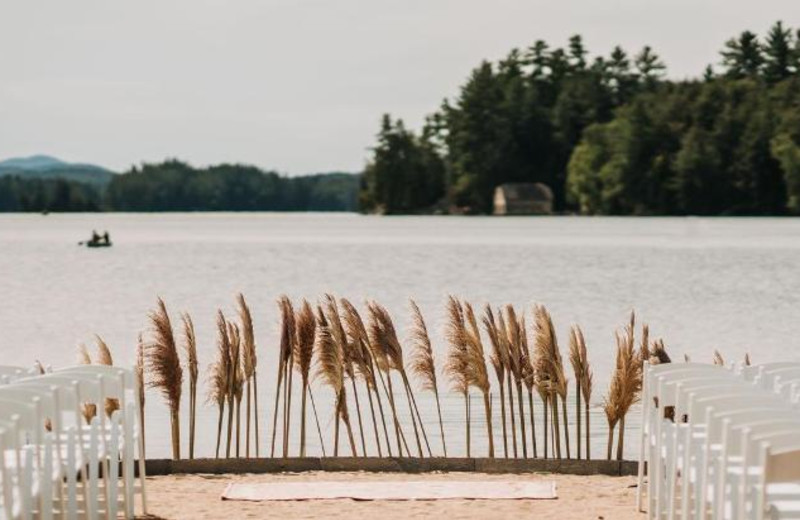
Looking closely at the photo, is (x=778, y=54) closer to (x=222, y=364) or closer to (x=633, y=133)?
(x=633, y=133)

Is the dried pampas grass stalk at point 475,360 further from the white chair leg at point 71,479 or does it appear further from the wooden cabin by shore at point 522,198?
the wooden cabin by shore at point 522,198

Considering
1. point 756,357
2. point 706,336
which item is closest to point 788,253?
point 706,336

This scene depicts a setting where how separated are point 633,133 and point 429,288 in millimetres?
90014

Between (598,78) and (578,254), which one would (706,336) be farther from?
(598,78)

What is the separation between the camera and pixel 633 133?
159000 mm

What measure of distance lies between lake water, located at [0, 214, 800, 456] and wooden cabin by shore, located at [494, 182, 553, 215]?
40.0 m

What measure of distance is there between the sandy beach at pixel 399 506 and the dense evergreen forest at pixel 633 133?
137 meters

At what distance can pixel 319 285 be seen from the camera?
252 ft

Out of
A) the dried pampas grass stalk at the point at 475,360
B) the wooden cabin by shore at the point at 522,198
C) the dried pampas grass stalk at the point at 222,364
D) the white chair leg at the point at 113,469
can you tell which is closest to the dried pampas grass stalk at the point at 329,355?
the dried pampas grass stalk at the point at 222,364

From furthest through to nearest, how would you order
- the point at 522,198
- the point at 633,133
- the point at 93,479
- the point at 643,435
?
1. the point at 522,198
2. the point at 633,133
3. the point at 643,435
4. the point at 93,479

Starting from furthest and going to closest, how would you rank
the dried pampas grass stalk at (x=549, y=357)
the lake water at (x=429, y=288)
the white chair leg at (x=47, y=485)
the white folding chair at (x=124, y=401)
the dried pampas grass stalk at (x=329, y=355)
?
1. the lake water at (x=429, y=288)
2. the dried pampas grass stalk at (x=329, y=355)
3. the dried pampas grass stalk at (x=549, y=357)
4. the white folding chair at (x=124, y=401)
5. the white chair leg at (x=47, y=485)

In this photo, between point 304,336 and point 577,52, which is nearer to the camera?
point 304,336

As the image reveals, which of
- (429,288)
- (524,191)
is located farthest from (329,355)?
(524,191)

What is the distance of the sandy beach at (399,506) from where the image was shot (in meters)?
9.94
